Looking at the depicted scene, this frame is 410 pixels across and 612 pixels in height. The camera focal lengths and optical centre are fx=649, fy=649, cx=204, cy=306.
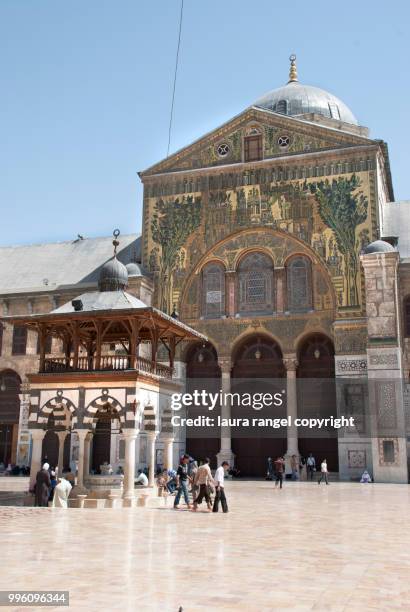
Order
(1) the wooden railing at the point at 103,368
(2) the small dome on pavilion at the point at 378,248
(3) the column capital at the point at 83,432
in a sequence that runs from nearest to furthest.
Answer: (3) the column capital at the point at 83,432, (1) the wooden railing at the point at 103,368, (2) the small dome on pavilion at the point at 378,248

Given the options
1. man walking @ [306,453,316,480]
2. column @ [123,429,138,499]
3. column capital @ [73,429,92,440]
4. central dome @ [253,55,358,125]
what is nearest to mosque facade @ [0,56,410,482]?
man walking @ [306,453,316,480]

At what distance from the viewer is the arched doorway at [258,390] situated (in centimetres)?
2706

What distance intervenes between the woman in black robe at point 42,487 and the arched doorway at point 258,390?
12.5 metres

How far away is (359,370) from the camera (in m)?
25.2

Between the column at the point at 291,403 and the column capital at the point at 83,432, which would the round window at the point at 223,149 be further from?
the column capital at the point at 83,432

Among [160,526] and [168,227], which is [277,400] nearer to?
[168,227]

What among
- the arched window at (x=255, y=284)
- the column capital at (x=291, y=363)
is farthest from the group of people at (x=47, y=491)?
the arched window at (x=255, y=284)

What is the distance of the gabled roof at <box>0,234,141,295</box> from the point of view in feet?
111

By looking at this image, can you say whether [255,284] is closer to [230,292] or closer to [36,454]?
[230,292]

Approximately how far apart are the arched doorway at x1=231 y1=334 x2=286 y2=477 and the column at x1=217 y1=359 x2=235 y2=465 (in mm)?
409

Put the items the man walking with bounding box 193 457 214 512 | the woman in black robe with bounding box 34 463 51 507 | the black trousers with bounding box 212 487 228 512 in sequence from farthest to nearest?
the woman in black robe with bounding box 34 463 51 507
the man walking with bounding box 193 457 214 512
the black trousers with bounding box 212 487 228 512

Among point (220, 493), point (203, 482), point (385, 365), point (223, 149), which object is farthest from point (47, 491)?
point (223, 149)

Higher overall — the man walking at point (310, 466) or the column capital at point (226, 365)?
the column capital at point (226, 365)

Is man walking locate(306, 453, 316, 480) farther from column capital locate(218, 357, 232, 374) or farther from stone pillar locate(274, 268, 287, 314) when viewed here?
stone pillar locate(274, 268, 287, 314)
